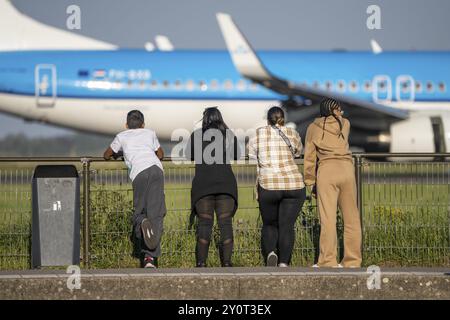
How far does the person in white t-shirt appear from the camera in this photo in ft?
26.9

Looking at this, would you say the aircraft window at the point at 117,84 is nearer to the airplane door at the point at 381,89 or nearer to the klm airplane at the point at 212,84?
the klm airplane at the point at 212,84

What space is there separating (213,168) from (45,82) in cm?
1608

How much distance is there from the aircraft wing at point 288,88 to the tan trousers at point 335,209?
44.9ft

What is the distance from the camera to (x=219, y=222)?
27.1ft

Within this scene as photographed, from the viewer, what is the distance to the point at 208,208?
27.0 ft

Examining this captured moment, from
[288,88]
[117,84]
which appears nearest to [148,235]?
[288,88]

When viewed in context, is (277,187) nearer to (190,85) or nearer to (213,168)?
(213,168)

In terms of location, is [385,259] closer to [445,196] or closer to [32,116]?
[445,196]

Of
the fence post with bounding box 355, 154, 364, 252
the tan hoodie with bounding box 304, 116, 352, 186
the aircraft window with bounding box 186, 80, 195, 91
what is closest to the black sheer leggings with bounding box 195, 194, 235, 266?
the tan hoodie with bounding box 304, 116, 352, 186

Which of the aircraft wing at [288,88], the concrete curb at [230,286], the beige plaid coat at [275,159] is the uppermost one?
the aircraft wing at [288,88]

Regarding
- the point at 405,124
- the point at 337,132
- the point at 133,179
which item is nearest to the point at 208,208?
the point at 133,179

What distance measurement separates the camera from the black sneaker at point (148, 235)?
26.5ft

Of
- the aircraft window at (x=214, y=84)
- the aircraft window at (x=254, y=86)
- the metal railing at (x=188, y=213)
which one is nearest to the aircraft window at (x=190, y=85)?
the aircraft window at (x=214, y=84)

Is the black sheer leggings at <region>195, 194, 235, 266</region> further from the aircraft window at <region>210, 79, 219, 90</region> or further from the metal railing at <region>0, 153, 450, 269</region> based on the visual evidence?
the aircraft window at <region>210, 79, 219, 90</region>
